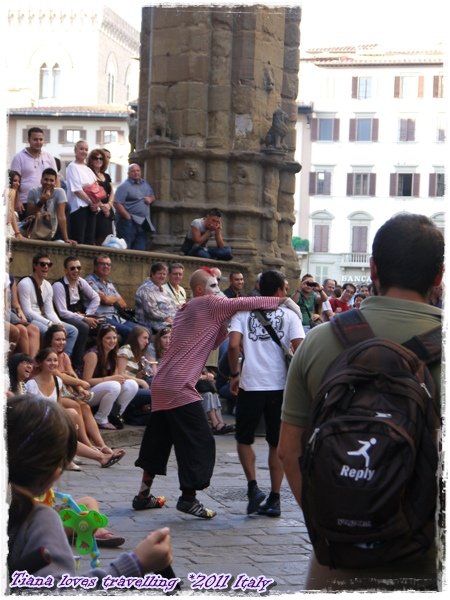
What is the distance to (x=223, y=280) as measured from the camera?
1838cm

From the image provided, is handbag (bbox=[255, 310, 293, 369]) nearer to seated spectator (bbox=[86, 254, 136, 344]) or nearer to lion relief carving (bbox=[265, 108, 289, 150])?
seated spectator (bbox=[86, 254, 136, 344])

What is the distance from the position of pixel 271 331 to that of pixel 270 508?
4.19ft

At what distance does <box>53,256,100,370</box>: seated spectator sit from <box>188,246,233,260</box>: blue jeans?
407 centimetres

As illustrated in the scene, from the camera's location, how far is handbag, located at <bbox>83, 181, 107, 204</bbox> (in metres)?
16.0

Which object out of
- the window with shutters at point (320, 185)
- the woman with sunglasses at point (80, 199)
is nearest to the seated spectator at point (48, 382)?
the woman with sunglasses at point (80, 199)

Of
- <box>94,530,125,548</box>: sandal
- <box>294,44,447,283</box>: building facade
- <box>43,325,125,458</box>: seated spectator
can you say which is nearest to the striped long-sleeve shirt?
<box>94,530,125,548</box>: sandal

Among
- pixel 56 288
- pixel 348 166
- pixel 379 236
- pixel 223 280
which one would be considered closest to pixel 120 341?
pixel 56 288

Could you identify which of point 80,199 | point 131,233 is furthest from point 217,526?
point 131,233

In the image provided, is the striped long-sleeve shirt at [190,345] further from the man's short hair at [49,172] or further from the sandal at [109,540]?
the man's short hair at [49,172]

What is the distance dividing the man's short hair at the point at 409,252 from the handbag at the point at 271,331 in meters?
5.64

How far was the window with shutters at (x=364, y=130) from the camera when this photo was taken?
3088 inches

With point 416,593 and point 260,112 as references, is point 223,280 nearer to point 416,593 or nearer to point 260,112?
point 260,112

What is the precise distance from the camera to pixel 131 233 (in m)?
18.5

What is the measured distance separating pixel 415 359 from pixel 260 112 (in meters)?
15.7
